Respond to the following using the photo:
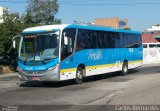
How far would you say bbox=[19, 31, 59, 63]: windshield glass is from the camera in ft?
62.4

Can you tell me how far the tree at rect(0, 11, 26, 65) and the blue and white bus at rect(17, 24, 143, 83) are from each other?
11936 millimetres

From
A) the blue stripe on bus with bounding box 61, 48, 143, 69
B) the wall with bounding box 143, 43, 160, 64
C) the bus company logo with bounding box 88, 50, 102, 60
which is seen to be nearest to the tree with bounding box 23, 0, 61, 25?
the wall with bounding box 143, 43, 160, 64

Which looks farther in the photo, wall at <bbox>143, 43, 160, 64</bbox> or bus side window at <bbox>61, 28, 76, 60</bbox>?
wall at <bbox>143, 43, 160, 64</bbox>

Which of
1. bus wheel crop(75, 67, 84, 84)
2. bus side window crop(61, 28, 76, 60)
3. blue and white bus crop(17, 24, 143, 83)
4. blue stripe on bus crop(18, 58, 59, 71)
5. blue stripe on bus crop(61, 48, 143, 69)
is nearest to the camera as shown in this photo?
blue stripe on bus crop(18, 58, 59, 71)

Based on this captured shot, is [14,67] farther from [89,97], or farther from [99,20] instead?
[99,20]

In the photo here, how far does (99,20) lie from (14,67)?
281 ft

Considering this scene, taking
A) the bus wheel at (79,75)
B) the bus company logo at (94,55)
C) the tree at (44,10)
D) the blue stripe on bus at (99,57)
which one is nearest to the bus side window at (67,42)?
the blue stripe on bus at (99,57)

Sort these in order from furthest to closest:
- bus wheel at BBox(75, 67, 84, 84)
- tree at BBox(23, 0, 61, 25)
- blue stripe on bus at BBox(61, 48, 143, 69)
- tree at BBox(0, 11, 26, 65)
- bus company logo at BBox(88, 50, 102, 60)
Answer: tree at BBox(23, 0, 61, 25) → tree at BBox(0, 11, 26, 65) → bus company logo at BBox(88, 50, 102, 60) → bus wheel at BBox(75, 67, 84, 84) → blue stripe on bus at BBox(61, 48, 143, 69)

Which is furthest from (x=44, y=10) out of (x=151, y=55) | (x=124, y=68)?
(x=124, y=68)

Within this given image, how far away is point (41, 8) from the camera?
53.4m

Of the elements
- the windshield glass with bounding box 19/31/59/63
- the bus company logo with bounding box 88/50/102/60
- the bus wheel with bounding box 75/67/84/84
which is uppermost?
the windshield glass with bounding box 19/31/59/63

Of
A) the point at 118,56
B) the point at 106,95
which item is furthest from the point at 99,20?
the point at 106,95

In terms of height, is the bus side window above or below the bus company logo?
above

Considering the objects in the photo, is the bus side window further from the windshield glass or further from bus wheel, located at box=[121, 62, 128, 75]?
bus wheel, located at box=[121, 62, 128, 75]
